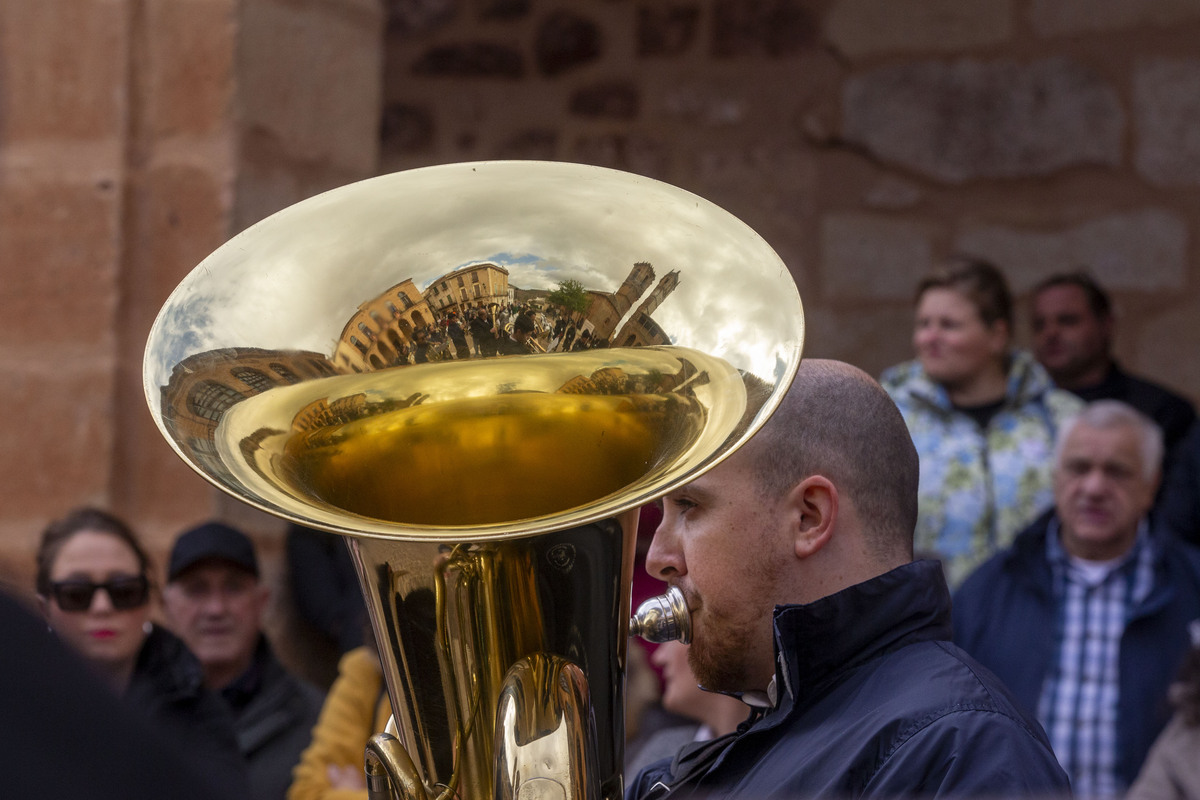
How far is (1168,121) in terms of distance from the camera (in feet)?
15.9

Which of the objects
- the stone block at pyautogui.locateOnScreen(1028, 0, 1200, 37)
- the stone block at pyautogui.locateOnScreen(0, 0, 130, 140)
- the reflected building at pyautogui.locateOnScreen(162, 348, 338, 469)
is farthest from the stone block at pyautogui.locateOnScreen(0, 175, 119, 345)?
the stone block at pyautogui.locateOnScreen(1028, 0, 1200, 37)

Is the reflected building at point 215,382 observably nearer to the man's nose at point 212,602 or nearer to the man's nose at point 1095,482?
the man's nose at point 212,602

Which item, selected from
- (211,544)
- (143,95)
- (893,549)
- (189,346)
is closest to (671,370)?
(893,549)

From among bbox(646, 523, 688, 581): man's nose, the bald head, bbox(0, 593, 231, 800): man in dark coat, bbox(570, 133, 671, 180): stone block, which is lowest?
bbox(646, 523, 688, 581): man's nose

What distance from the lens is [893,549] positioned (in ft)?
6.08

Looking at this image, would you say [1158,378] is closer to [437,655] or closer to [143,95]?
[143,95]

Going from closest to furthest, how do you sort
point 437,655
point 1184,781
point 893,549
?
point 437,655
point 893,549
point 1184,781

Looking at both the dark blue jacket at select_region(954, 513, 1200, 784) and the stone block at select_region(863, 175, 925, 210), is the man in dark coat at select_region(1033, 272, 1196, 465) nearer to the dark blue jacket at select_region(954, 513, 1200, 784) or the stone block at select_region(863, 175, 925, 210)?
the dark blue jacket at select_region(954, 513, 1200, 784)

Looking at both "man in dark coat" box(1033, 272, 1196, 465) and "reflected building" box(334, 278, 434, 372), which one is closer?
"reflected building" box(334, 278, 434, 372)

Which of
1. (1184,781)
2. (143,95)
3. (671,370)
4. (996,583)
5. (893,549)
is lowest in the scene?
(1184,781)

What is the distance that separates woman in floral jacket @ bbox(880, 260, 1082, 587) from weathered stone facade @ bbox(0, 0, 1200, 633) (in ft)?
3.57

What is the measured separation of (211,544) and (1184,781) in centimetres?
216

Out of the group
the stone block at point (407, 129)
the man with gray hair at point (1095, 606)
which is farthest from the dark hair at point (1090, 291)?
the stone block at point (407, 129)

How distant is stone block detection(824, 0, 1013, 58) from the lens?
5.01 m
